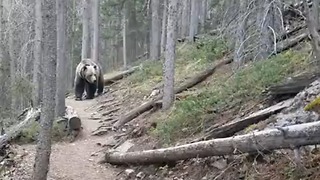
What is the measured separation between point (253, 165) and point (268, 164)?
0.21 m

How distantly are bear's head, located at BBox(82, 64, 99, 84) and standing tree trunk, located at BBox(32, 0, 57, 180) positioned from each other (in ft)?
35.0

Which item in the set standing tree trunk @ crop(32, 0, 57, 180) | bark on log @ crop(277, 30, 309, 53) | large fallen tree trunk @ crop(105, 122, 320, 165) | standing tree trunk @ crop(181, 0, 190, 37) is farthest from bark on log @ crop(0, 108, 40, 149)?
standing tree trunk @ crop(181, 0, 190, 37)

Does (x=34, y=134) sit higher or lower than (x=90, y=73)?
lower

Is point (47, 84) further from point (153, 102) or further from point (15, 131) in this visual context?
point (153, 102)

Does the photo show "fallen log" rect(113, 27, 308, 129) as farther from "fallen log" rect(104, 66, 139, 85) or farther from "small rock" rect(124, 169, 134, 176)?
"fallen log" rect(104, 66, 139, 85)

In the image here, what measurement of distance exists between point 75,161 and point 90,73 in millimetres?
8905

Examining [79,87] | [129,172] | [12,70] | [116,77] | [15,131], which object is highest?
[129,172]

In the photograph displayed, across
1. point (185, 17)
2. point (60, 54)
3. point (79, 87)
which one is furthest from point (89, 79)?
point (185, 17)

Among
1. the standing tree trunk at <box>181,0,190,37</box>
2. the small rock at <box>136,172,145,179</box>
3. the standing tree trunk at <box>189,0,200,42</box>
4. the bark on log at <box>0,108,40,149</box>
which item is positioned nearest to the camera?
the small rock at <box>136,172,145,179</box>

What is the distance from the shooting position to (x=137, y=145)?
429 inches

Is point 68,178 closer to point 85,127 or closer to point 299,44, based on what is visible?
point 85,127

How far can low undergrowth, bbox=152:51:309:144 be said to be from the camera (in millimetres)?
9680

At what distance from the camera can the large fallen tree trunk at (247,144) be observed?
538cm

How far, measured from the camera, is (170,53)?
39.0ft
